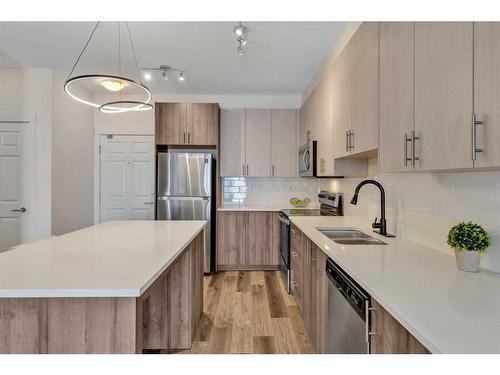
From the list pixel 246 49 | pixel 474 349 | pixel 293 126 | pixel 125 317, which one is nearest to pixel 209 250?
pixel 293 126

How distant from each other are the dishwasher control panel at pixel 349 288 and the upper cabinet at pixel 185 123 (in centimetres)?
303

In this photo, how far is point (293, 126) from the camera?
14.5 ft

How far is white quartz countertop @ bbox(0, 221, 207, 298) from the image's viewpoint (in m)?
1.03

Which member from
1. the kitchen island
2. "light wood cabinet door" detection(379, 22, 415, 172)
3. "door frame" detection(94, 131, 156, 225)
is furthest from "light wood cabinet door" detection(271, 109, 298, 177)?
the kitchen island

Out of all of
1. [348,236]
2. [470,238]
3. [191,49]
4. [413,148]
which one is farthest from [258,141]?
[470,238]

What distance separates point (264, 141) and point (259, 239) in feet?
4.87

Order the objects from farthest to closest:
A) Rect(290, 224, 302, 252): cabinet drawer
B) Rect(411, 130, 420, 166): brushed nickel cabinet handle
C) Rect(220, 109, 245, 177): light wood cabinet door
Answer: Rect(220, 109, 245, 177): light wood cabinet door → Rect(290, 224, 302, 252): cabinet drawer → Rect(411, 130, 420, 166): brushed nickel cabinet handle

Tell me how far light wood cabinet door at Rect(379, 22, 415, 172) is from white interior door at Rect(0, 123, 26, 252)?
4145 mm

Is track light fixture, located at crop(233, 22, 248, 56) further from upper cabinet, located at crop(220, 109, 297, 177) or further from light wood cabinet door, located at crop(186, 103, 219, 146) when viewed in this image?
upper cabinet, located at crop(220, 109, 297, 177)

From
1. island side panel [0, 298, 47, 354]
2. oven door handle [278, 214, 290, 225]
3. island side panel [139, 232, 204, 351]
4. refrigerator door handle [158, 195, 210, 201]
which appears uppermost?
refrigerator door handle [158, 195, 210, 201]
